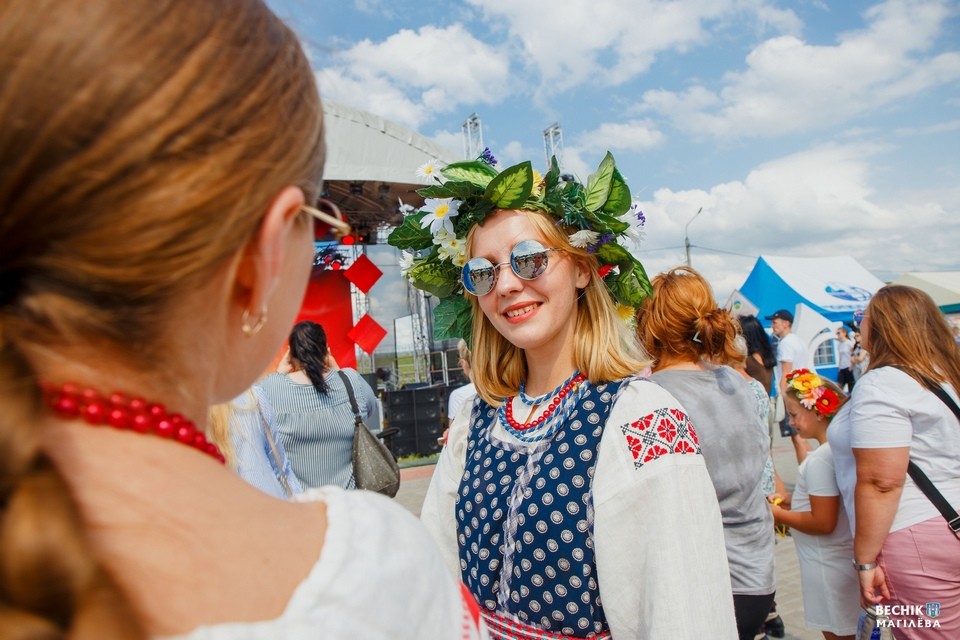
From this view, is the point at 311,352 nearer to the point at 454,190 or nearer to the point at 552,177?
the point at 454,190

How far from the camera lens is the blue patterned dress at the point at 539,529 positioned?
1.47m

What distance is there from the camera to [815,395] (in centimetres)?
321

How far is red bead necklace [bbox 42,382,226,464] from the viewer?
53 cm

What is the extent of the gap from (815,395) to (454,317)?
2.03 metres

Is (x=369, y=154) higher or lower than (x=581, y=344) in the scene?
higher

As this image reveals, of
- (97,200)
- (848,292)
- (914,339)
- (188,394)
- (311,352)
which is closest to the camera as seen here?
(97,200)

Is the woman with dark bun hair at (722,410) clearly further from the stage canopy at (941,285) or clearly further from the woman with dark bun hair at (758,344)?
the stage canopy at (941,285)

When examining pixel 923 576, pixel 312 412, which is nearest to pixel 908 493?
pixel 923 576

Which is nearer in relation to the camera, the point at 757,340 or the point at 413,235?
the point at 413,235

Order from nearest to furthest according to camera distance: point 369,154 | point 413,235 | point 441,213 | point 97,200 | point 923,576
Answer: point 97,200 → point 441,213 → point 413,235 → point 923,576 → point 369,154

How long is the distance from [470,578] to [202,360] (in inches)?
50.3

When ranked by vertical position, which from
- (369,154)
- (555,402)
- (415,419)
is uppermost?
(369,154)

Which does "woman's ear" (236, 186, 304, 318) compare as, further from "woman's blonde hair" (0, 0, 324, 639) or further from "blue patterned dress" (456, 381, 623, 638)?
"blue patterned dress" (456, 381, 623, 638)

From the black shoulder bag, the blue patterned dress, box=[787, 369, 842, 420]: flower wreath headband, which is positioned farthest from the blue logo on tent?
the blue patterned dress
